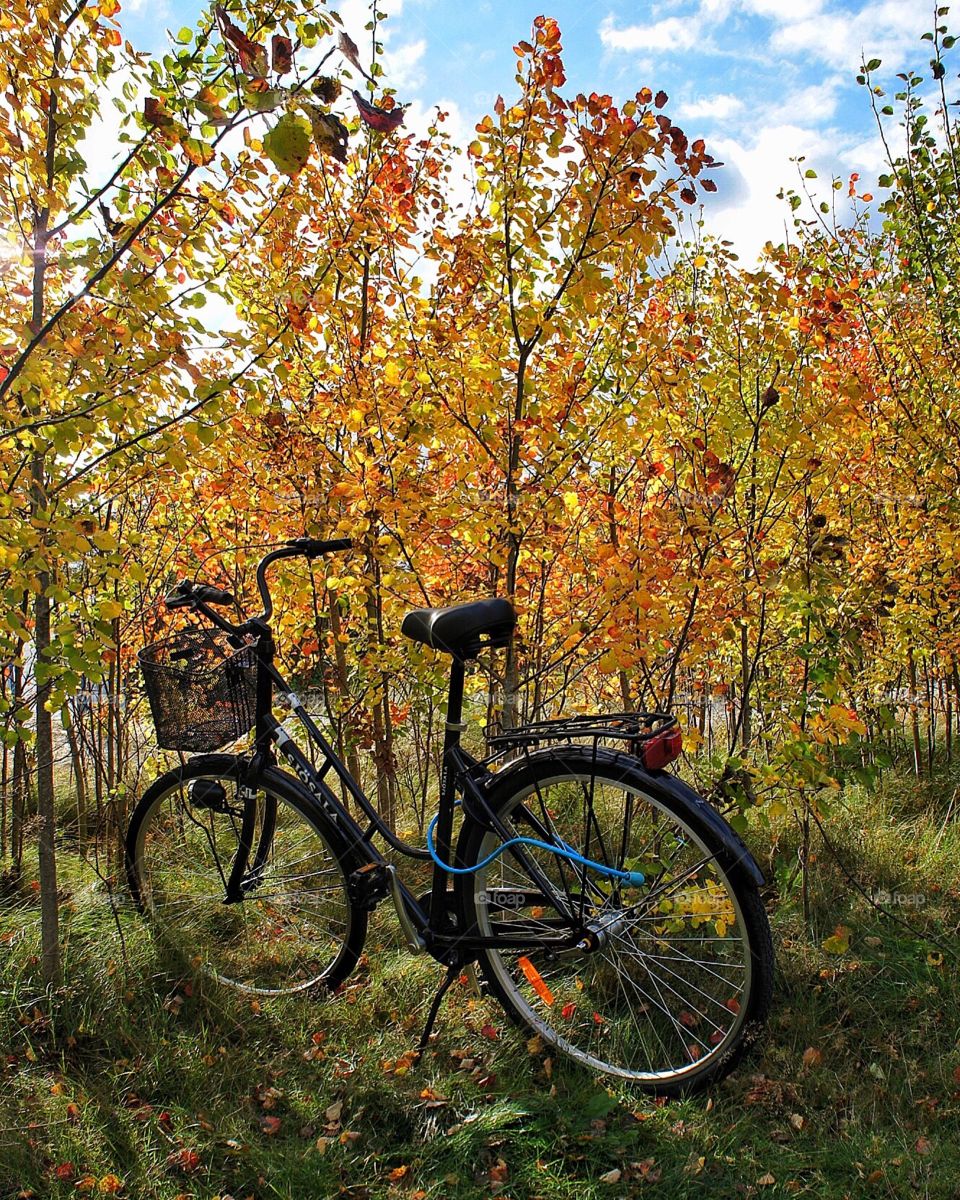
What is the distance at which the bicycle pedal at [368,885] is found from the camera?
8.47ft

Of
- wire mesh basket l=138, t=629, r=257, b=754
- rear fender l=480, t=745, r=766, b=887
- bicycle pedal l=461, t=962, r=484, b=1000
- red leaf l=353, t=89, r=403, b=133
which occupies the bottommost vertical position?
bicycle pedal l=461, t=962, r=484, b=1000

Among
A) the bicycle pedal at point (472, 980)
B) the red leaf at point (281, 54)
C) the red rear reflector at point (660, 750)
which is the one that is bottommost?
the bicycle pedal at point (472, 980)

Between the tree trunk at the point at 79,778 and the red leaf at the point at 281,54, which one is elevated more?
the red leaf at the point at 281,54

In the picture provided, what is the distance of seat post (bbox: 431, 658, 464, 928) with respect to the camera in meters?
2.37

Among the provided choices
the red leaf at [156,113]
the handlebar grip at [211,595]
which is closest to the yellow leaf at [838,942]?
the handlebar grip at [211,595]

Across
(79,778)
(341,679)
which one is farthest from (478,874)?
(79,778)

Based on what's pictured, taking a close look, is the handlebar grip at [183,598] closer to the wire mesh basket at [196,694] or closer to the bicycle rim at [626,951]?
the wire mesh basket at [196,694]

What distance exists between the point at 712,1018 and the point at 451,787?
1.10 meters

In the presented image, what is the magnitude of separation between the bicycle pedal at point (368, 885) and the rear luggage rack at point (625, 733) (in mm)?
582

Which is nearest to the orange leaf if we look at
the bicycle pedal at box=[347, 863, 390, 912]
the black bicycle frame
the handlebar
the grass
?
the grass

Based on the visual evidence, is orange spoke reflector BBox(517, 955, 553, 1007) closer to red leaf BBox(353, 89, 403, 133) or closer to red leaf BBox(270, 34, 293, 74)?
red leaf BBox(353, 89, 403, 133)

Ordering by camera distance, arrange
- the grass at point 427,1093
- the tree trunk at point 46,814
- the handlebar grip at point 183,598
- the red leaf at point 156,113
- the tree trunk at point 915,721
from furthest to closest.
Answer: the tree trunk at point 915,721, the handlebar grip at point 183,598, the tree trunk at point 46,814, the grass at point 427,1093, the red leaf at point 156,113

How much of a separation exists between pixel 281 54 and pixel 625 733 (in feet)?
5.49

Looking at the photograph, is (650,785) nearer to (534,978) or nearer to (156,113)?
(534,978)
